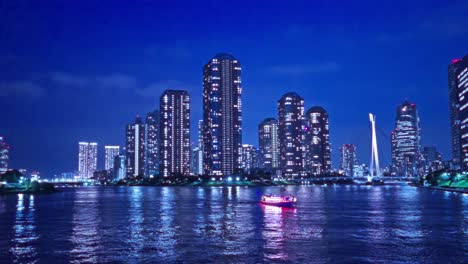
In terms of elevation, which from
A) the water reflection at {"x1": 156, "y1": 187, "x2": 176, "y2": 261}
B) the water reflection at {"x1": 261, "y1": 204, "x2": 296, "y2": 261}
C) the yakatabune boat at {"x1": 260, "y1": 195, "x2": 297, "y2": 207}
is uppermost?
the yakatabune boat at {"x1": 260, "y1": 195, "x2": 297, "y2": 207}

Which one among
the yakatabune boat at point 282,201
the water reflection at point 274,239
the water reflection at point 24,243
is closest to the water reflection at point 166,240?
the water reflection at point 274,239

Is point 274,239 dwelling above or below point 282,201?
below

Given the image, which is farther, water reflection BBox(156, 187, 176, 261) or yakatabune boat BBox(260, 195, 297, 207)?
yakatabune boat BBox(260, 195, 297, 207)

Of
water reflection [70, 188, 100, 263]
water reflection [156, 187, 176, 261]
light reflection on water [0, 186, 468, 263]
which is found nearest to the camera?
light reflection on water [0, 186, 468, 263]

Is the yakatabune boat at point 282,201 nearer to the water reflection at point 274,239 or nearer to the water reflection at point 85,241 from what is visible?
the water reflection at point 274,239

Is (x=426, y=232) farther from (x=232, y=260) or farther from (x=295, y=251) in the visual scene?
(x=232, y=260)

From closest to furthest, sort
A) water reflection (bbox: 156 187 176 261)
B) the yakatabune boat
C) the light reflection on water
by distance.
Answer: the light reflection on water < water reflection (bbox: 156 187 176 261) < the yakatabune boat

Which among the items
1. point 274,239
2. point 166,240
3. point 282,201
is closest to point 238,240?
point 274,239

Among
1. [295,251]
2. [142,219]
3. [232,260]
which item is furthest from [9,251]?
[142,219]

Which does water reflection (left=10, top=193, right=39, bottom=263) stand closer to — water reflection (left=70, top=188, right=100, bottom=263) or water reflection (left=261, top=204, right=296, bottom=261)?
water reflection (left=70, top=188, right=100, bottom=263)

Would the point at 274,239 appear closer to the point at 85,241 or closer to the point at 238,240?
the point at 238,240

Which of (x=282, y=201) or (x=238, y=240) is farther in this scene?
(x=282, y=201)

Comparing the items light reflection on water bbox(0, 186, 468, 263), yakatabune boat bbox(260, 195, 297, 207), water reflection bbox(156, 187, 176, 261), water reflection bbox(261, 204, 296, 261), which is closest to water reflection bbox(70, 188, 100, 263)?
light reflection on water bbox(0, 186, 468, 263)

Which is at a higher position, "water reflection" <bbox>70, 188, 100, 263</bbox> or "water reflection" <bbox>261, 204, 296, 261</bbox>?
"water reflection" <bbox>70, 188, 100, 263</bbox>
